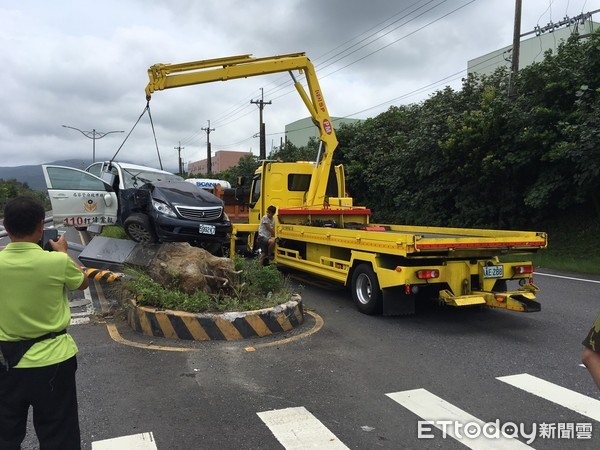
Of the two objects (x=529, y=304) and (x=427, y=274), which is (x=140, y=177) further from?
(x=529, y=304)

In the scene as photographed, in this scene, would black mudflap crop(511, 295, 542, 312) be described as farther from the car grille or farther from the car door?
the car door

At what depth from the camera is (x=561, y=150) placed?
40.4ft

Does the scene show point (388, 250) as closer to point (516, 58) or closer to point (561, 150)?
point (561, 150)

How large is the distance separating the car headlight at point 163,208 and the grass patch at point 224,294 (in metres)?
1.32

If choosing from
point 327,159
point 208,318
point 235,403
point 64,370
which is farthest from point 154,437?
point 327,159

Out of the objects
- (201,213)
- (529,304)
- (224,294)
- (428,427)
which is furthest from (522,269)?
(201,213)

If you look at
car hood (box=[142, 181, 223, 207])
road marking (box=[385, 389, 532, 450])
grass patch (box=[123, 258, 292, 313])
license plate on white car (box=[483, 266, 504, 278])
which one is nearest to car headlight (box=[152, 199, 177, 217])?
car hood (box=[142, 181, 223, 207])

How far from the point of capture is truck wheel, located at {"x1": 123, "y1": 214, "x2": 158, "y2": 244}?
27.8 ft

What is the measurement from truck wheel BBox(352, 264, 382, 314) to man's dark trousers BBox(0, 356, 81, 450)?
5.03 m

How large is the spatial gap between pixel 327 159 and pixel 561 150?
595cm

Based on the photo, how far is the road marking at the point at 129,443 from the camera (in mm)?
3387

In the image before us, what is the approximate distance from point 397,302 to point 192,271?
2.92 m

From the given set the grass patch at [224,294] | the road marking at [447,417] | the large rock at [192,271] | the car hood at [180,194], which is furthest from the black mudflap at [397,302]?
the car hood at [180,194]

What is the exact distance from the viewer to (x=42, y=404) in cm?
250
